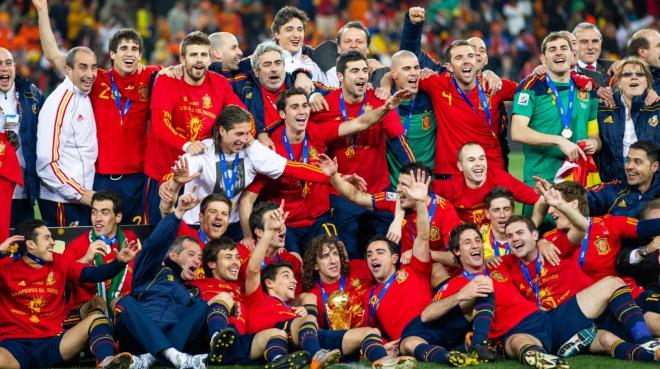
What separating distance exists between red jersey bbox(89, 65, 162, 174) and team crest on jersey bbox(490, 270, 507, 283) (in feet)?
10.7

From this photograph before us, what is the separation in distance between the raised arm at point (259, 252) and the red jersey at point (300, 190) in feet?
3.10

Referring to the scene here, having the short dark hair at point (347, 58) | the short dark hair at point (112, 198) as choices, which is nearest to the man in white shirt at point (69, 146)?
the short dark hair at point (112, 198)

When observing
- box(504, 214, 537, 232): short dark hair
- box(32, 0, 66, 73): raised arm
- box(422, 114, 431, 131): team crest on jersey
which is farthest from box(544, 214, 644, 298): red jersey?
box(32, 0, 66, 73): raised arm

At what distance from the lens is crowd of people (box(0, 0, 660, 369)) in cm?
813

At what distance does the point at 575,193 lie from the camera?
9031 millimetres

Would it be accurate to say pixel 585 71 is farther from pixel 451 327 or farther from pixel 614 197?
pixel 451 327

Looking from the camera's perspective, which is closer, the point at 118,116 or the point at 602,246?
the point at 602,246

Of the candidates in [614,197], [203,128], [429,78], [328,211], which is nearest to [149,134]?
[203,128]

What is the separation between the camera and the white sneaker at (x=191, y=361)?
7.75 metres

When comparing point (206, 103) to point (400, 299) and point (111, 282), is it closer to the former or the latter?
point (111, 282)

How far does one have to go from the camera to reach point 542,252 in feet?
28.3

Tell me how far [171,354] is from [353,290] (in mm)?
1590

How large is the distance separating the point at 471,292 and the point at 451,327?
0.40 m

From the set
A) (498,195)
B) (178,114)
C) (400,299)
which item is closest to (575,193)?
(498,195)
